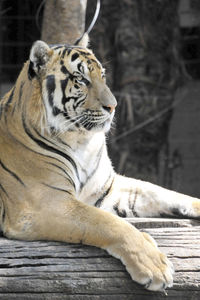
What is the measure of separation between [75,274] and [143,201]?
36.4 inches

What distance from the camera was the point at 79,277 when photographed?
266 centimetres

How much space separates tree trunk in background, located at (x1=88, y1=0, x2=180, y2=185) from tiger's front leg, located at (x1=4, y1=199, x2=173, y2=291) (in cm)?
322

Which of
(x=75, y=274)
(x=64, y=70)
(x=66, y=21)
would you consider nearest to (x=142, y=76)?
(x=66, y=21)

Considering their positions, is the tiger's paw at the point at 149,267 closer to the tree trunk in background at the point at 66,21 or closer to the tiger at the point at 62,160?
the tiger at the point at 62,160

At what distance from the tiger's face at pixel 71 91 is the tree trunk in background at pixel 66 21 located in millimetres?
1781

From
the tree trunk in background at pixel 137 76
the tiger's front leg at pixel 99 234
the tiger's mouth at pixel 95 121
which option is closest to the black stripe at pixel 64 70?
the tiger's mouth at pixel 95 121

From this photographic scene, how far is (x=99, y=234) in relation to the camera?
2730 mm

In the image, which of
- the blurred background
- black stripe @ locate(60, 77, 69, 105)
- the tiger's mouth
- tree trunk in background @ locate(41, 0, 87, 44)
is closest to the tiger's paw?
the tiger's mouth

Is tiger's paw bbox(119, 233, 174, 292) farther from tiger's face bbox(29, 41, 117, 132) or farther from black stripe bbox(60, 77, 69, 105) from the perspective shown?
black stripe bbox(60, 77, 69, 105)

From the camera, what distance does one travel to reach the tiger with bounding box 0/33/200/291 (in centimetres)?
278

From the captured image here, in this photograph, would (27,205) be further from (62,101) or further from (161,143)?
(161,143)

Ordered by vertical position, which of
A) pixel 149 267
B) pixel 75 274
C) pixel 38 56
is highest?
pixel 38 56

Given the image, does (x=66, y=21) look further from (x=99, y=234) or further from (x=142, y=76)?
(x=99, y=234)

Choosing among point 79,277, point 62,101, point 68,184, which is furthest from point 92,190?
point 79,277
